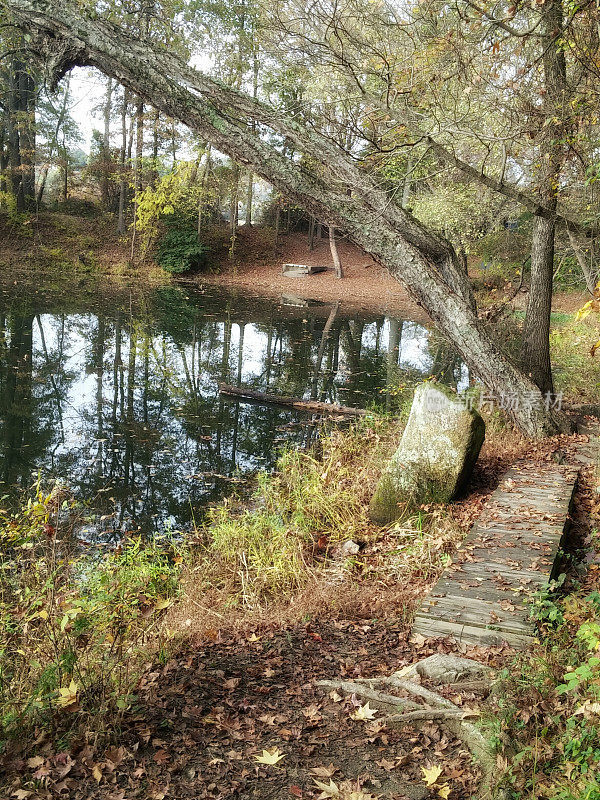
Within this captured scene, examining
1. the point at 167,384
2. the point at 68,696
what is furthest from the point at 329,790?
the point at 167,384

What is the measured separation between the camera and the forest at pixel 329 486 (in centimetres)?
292

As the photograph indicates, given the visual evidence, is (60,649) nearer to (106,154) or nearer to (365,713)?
(365,713)

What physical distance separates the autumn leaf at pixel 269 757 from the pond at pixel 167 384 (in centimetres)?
283

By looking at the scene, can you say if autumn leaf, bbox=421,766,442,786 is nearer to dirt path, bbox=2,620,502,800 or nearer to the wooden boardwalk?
dirt path, bbox=2,620,502,800

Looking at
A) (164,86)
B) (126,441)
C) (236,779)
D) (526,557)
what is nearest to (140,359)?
(126,441)

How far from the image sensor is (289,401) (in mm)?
11047

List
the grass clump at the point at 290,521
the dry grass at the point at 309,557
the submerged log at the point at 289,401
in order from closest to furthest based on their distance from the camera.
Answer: the dry grass at the point at 309,557 < the grass clump at the point at 290,521 < the submerged log at the point at 289,401

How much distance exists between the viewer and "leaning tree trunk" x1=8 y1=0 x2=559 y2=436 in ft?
20.7

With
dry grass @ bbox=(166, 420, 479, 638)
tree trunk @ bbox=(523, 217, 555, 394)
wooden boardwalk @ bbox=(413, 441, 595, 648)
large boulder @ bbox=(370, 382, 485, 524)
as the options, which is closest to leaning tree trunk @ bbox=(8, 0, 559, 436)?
tree trunk @ bbox=(523, 217, 555, 394)

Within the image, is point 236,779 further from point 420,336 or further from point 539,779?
point 420,336

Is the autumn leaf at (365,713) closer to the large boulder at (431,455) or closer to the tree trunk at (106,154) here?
the large boulder at (431,455)

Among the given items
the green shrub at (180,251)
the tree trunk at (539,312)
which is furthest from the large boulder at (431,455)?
the green shrub at (180,251)

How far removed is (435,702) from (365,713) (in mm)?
363

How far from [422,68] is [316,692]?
278 inches
